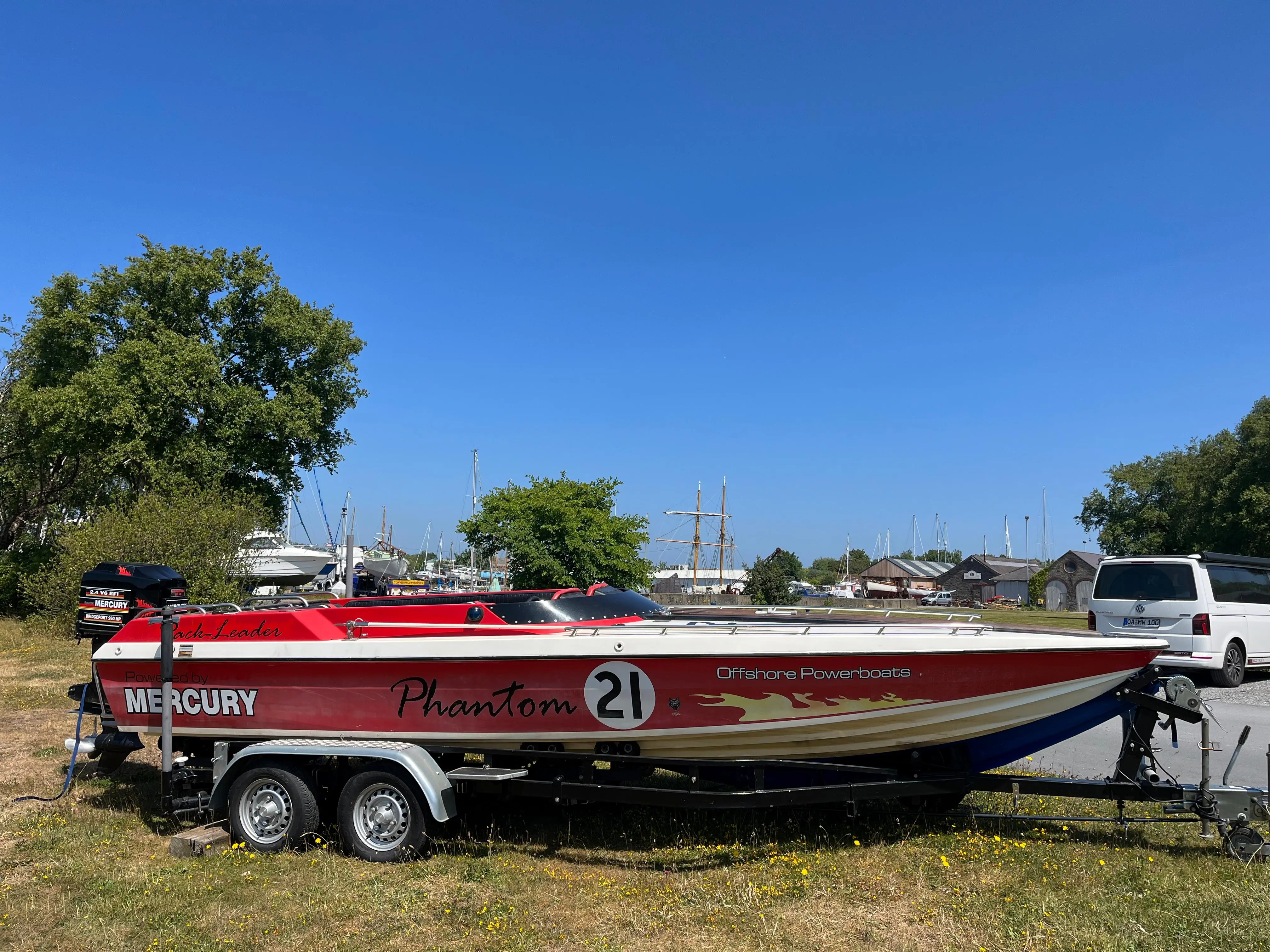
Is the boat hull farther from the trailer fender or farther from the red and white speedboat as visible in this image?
the trailer fender

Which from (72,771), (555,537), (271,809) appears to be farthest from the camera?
(555,537)

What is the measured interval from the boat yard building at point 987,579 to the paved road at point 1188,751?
60.7 metres

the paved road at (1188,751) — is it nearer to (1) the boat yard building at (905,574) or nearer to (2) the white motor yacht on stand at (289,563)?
(2) the white motor yacht on stand at (289,563)

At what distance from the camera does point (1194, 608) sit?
37.7 feet

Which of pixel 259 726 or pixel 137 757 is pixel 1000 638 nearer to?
pixel 259 726

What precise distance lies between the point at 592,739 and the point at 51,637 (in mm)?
20676

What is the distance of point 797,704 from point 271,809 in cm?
364

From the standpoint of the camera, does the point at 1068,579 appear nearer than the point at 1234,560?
No

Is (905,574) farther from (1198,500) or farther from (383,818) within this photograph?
(383,818)

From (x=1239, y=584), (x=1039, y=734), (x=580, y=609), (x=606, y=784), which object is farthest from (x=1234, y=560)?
(x=606, y=784)

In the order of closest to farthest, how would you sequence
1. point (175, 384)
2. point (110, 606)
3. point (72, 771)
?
point (72, 771), point (110, 606), point (175, 384)

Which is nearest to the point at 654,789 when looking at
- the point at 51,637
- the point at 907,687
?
the point at 907,687

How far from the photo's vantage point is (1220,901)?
4297mm

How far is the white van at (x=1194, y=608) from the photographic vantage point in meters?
11.6
